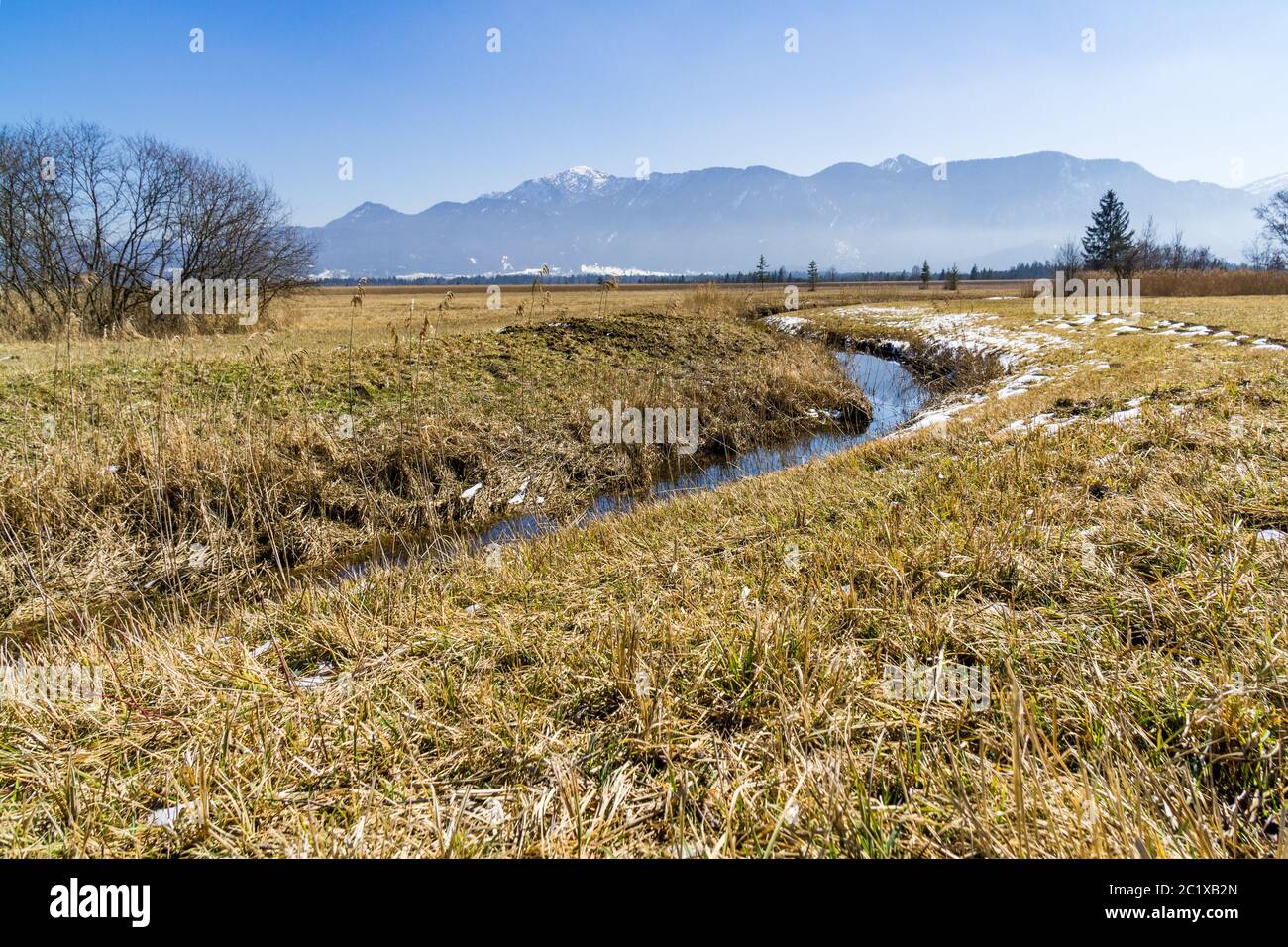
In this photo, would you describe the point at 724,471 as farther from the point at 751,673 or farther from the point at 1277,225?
the point at 1277,225

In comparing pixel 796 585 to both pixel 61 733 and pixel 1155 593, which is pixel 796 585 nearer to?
pixel 1155 593

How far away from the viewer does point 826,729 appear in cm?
180

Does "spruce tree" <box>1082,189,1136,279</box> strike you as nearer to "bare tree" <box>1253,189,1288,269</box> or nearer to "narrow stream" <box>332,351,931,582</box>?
"bare tree" <box>1253,189,1288,269</box>

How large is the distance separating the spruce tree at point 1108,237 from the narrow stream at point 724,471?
40960 millimetres

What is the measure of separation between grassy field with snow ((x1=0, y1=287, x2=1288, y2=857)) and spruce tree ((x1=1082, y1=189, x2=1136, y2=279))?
170 feet

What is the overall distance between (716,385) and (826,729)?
35.3 feet

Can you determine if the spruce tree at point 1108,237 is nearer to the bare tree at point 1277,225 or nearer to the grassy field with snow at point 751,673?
the bare tree at point 1277,225

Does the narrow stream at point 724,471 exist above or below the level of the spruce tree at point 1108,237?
below

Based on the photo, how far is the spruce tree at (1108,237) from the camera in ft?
144

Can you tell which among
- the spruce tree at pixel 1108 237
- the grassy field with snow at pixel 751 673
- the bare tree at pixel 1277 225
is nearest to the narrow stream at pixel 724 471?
the grassy field with snow at pixel 751 673

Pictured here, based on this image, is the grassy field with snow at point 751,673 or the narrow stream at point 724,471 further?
the narrow stream at point 724,471

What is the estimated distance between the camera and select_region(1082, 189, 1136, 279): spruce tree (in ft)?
144

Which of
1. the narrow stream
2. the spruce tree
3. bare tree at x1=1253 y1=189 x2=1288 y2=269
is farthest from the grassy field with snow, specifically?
bare tree at x1=1253 y1=189 x2=1288 y2=269
